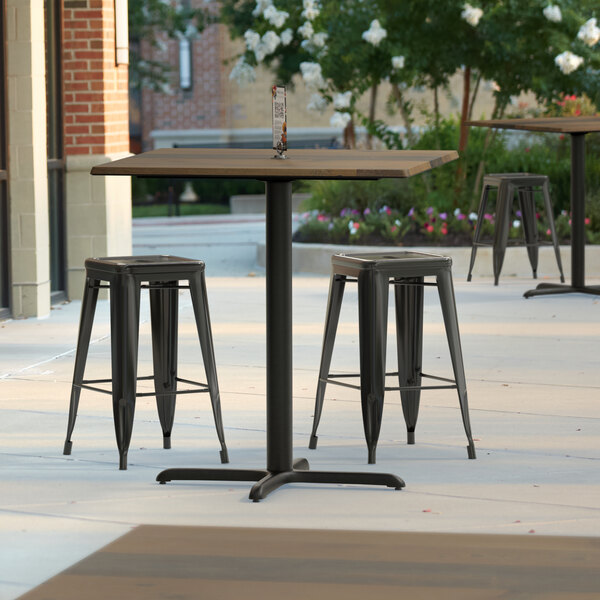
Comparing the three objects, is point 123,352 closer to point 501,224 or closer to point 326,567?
point 326,567

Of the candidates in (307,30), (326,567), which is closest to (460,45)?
(307,30)

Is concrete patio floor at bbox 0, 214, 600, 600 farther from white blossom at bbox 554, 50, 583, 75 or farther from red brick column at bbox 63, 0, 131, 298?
white blossom at bbox 554, 50, 583, 75

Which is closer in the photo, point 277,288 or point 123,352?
point 277,288

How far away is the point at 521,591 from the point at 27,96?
7187 millimetres

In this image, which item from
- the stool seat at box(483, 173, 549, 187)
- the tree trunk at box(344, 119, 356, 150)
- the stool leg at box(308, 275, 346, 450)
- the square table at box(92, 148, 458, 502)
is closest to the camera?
the square table at box(92, 148, 458, 502)

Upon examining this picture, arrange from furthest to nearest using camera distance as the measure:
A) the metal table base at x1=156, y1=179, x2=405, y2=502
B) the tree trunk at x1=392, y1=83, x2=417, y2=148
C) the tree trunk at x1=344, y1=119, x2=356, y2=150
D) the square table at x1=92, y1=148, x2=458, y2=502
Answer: the tree trunk at x1=344, y1=119, x2=356, y2=150
the tree trunk at x1=392, y1=83, x2=417, y2=148
the metal table base at x1=156, y1=179, x2=405, y2=502
the square table at x1=92, y1=148, x2=458, y2=502

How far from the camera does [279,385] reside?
564 centimetres

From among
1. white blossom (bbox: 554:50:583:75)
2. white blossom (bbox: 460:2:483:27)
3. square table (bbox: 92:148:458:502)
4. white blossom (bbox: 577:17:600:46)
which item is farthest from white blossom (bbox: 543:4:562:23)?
square table (bbox: 92:148:458:502)

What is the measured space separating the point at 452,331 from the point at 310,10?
426 inches

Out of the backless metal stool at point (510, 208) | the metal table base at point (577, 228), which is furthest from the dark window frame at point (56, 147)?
the metal table base at point (577, 228)

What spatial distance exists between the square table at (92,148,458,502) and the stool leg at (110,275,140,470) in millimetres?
311

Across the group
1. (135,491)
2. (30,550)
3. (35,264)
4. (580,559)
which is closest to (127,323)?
(135,491)

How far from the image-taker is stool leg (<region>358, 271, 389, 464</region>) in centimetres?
Result: 586

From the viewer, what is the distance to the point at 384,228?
48.0 feet
